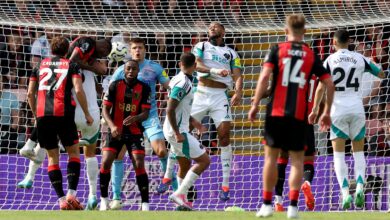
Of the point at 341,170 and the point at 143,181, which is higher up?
the point at 341,170

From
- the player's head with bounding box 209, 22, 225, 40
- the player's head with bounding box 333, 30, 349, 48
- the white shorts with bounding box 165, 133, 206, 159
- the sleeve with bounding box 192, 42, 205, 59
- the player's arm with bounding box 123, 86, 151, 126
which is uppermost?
the player's head with bounding box 209, 22, 225, 40

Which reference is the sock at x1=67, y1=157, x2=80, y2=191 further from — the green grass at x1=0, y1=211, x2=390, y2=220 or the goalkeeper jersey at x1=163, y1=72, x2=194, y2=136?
the goalkeeper jersey at x1=163, y1=72, x2=194, y2=136

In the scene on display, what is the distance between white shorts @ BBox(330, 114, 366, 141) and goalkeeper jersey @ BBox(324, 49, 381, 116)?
2.4 inches

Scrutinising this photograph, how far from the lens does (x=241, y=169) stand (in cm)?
1645

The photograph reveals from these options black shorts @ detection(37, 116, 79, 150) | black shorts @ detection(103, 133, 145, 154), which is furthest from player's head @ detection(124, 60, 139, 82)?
black shorts @ detection(37, 116, 79, 150)

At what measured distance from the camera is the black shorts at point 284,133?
10602 mm

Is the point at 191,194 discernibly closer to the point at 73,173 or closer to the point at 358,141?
the point at 73,173

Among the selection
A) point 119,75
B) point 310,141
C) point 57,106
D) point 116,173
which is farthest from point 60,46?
point 310,141

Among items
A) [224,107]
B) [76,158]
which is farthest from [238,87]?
[76,158]

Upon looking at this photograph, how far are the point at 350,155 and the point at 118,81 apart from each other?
409cm

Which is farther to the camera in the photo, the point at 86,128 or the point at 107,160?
the point at 86,128

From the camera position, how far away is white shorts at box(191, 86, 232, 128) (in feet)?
49.7

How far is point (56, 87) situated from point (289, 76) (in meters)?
3.71

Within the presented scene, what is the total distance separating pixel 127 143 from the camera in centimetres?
1398
